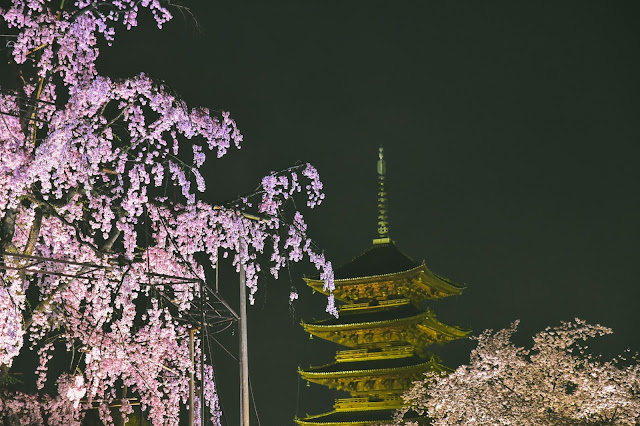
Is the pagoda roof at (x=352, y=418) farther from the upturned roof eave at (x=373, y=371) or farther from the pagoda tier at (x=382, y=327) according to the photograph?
the pagoda tier at (x=382, y=327)

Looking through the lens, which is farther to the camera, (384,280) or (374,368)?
(384,280)

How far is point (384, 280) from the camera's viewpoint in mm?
33000

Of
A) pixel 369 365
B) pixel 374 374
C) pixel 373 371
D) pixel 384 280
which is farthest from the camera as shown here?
pixel 384 280

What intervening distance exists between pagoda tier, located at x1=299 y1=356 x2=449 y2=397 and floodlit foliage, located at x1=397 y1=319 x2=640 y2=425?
7.98m

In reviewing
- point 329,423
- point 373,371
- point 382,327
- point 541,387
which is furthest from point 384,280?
point 541,387

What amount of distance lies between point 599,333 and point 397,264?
43.5 feet

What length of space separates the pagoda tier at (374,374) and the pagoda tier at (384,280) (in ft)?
9.16

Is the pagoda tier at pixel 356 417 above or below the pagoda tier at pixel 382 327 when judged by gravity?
below

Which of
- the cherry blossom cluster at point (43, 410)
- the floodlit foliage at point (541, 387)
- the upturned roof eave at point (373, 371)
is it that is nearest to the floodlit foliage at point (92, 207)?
the cherry blossom cluster at point (43, 410)

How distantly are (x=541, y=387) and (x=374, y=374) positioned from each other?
1122 cm

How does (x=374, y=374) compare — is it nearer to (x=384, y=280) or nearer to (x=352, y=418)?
(x=352, y=418)

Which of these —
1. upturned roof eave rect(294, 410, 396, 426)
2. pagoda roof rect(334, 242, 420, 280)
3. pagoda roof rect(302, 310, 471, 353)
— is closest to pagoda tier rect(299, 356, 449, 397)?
pagoda roof rect(302, 310, 471, 353)

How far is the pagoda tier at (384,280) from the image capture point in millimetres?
32781

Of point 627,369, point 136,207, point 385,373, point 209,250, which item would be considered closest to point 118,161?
point 136,207
